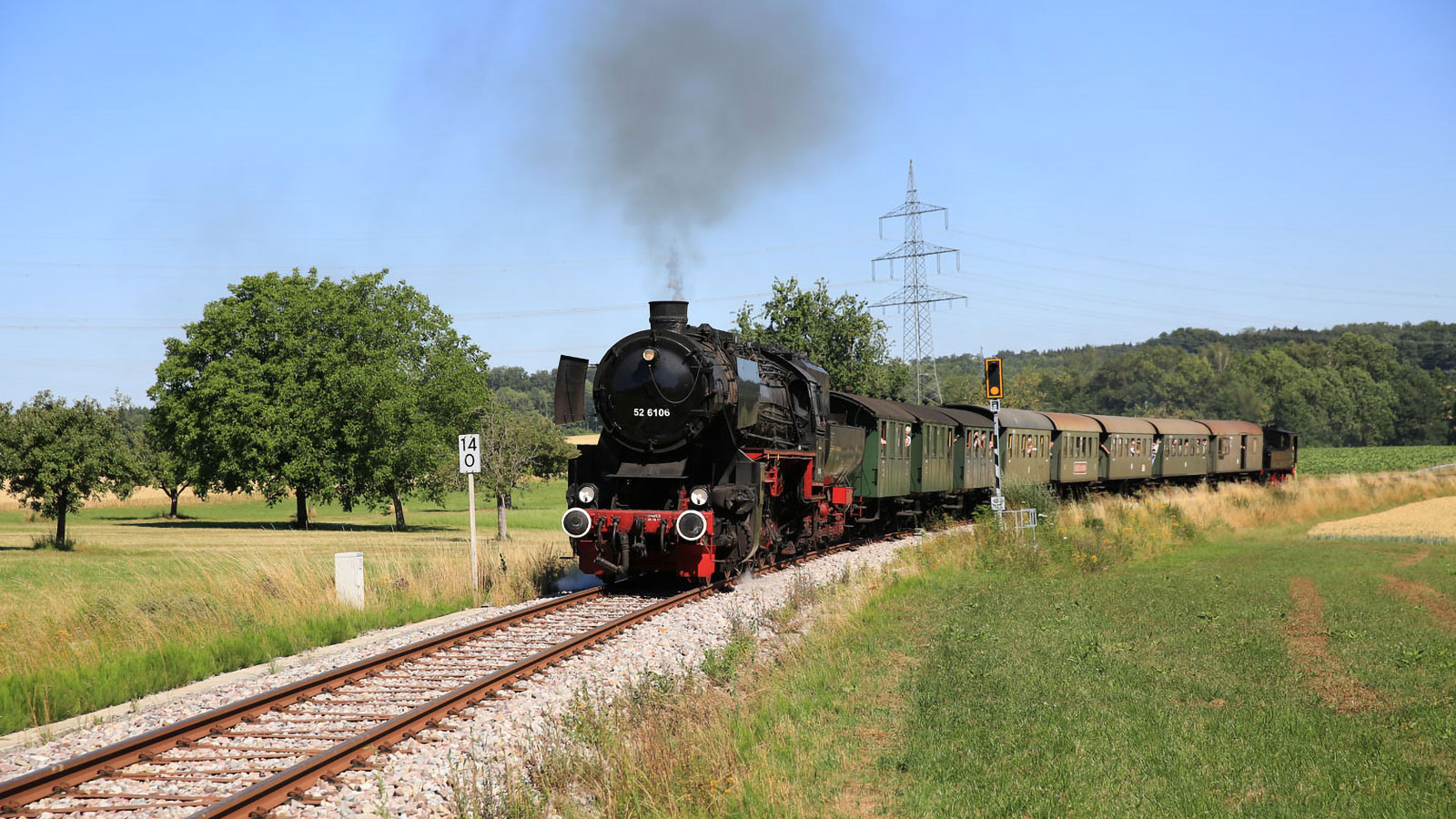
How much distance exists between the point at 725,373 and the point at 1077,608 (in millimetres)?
6015

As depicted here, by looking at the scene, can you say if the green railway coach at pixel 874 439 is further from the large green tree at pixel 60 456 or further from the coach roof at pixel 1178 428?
the large green tree at pixel 60 456

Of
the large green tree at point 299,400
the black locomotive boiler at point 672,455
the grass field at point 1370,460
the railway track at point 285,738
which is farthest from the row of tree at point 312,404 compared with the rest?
the grass field at point 1370,460

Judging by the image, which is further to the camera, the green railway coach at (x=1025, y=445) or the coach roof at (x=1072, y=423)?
the coach roof at (x=1072, y=423)

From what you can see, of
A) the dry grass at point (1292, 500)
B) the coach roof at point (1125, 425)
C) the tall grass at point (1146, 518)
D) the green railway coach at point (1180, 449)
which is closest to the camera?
the tall grass at point (1146, 518)

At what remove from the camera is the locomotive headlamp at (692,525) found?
14.4m

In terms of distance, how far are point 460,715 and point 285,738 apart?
1.30 metres

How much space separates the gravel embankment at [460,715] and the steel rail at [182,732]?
54 centimetres

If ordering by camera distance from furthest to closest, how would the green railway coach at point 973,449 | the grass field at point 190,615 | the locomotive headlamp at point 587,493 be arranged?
the green railway coach at point 973,449 < the locomotive headlamp at point 587,493 < the grass field at point 190,615

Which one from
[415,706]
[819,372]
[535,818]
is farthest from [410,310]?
[535,818]

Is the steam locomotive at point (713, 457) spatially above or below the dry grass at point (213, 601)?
above

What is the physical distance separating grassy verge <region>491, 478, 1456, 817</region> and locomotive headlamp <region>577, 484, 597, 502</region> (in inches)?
160

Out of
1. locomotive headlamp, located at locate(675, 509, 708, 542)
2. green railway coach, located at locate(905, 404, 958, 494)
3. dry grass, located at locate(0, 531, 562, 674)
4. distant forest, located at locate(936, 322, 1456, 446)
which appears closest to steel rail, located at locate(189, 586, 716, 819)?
locomotive headlamp, located at locate(675, 509, 708, 542)

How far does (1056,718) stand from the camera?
7.77 meters

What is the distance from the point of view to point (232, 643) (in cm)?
1080
